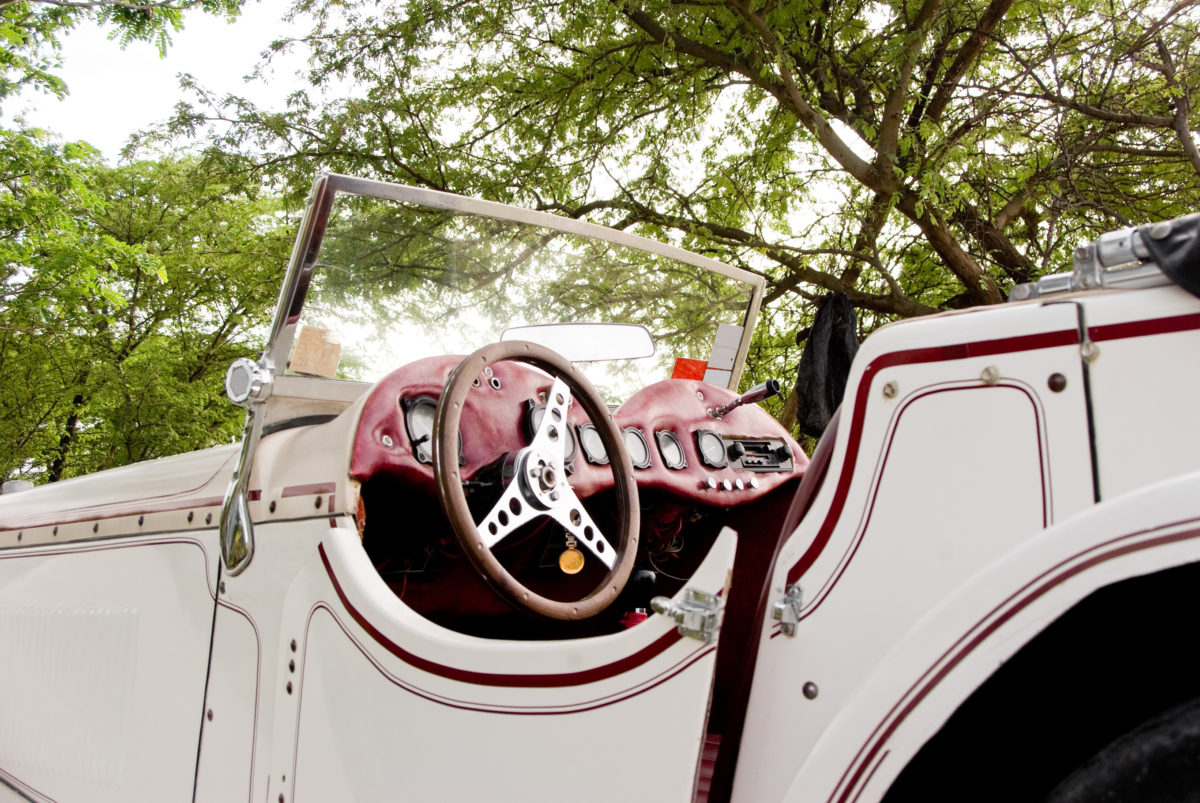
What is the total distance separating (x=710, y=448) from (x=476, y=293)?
845 millimetres

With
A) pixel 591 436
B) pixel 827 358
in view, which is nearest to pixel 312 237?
pixel 591 436

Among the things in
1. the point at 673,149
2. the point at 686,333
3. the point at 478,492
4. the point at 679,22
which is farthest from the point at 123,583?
the point at 673,149

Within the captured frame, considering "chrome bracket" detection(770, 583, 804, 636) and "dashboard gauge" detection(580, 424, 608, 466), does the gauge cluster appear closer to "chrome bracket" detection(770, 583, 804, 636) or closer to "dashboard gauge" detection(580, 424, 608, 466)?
"dashboard gauge" detection(580, 424, 608, 466)

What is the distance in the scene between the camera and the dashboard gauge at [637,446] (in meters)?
2.25

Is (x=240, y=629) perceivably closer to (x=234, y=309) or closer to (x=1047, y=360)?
(x=1047, y=360)

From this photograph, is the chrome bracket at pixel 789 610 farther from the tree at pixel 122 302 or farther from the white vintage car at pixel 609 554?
the tree at pixel 122 302

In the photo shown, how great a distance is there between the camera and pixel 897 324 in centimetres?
118

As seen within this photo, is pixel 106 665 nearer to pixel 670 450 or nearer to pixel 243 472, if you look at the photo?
pixel 243 472

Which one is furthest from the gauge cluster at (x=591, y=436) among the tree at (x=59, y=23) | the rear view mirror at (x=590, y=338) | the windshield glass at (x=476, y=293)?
the tree at (x=59, y=23)

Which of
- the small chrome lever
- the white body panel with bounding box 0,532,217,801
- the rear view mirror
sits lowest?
the white body panel with bounding box 0,532,217,801

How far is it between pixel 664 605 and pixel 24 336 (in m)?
14.8

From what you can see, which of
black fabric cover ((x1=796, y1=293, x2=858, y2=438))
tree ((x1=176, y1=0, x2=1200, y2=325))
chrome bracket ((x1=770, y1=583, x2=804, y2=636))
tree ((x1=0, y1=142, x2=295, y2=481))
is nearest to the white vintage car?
chrome bracket ((x1=770, y1=583, x2=804, y2=636))

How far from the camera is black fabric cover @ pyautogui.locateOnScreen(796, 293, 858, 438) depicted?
423 centimetres

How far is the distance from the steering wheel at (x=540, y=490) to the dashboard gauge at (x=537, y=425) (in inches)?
2.1
